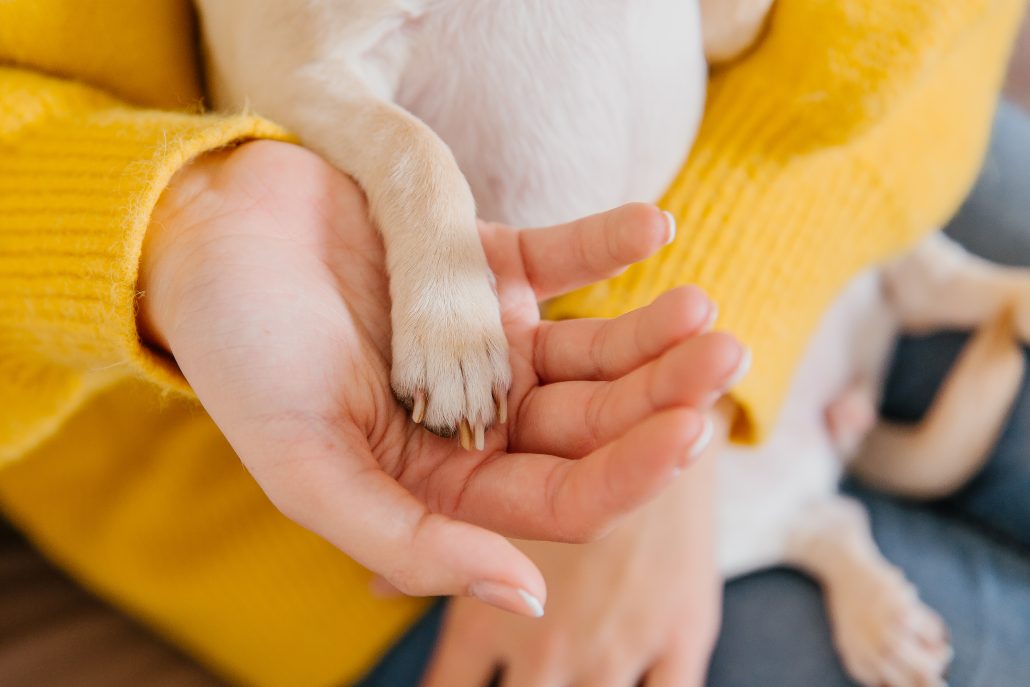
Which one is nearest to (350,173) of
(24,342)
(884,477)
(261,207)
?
(261,207)

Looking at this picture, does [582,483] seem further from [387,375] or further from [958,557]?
[958,557]

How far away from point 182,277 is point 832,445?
1.03m

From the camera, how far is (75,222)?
721 millimetres

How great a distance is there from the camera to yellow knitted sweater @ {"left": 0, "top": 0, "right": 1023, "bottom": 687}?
2.43 ft

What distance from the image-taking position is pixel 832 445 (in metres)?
1.29

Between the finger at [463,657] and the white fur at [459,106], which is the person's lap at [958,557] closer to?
the finger at [463,657]

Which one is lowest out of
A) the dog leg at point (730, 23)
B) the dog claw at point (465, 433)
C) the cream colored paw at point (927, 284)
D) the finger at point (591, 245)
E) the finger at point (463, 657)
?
the finger at point (463, 657)

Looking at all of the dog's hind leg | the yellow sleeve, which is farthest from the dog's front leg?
the dog's hind leg

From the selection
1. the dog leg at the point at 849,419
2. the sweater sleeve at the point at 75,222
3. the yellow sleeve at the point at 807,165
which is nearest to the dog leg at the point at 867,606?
the dog leg at the point at 849,419

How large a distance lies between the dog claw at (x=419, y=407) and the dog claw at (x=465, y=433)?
3cm

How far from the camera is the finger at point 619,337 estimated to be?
57cm

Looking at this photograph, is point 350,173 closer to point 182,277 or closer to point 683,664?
point 182,277

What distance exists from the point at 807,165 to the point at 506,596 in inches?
30.7

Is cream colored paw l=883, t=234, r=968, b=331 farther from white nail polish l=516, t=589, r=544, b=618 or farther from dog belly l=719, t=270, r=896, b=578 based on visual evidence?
white nail polish l=516, t=589, r=544, b=618
